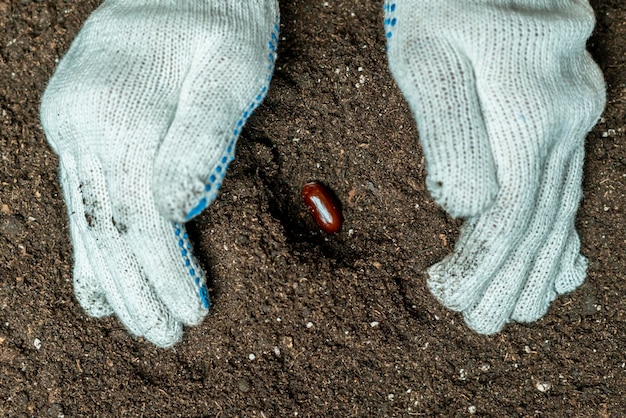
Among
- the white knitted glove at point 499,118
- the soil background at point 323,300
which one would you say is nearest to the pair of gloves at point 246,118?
the white knitted glove at point 499,118

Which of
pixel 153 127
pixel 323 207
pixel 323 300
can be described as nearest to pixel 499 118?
pixel 323 207

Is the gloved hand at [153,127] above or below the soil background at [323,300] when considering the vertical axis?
above

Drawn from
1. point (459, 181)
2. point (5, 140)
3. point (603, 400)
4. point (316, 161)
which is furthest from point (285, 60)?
point (603, 400)

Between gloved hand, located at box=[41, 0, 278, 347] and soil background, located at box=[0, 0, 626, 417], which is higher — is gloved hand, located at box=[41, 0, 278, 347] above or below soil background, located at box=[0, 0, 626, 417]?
above

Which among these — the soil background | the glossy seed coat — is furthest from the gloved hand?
the glossy seed coat

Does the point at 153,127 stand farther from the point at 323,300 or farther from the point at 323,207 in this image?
the point at 323,300

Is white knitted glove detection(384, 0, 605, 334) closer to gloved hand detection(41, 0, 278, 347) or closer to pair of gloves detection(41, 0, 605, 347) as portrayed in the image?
pair of gloves detection(41, 0, 605, 347)

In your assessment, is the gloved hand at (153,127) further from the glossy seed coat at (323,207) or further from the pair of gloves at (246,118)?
the glossy seed coat at (323,207)
